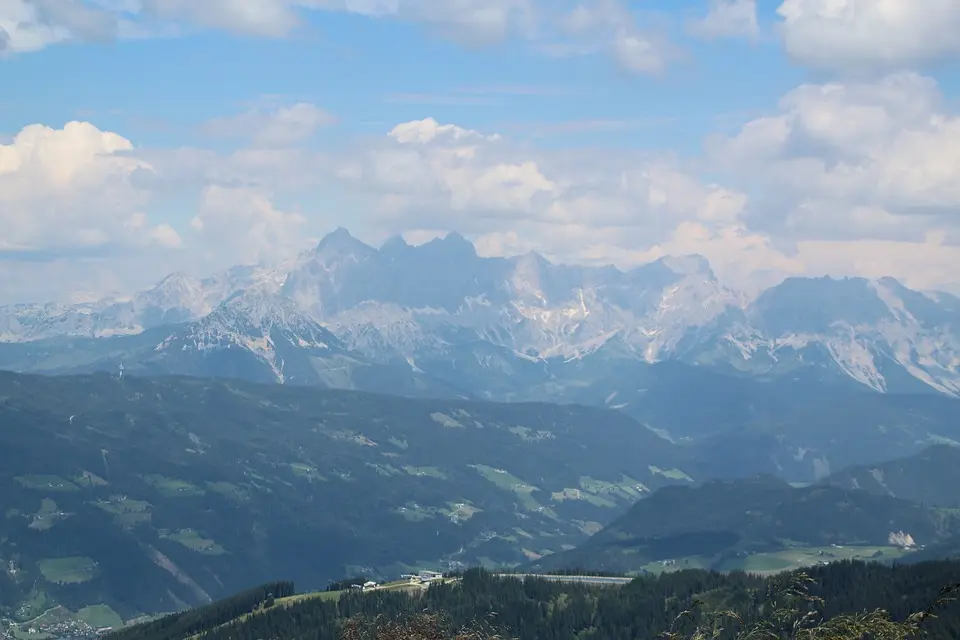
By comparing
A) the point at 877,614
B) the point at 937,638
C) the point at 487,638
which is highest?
the point at 877,614

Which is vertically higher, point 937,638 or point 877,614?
point 877,614

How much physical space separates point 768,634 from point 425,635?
1534cm

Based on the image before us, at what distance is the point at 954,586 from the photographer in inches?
1676

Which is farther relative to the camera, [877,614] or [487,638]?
[487,638]

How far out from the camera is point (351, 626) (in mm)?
55469

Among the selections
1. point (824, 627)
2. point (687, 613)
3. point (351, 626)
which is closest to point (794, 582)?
point (824, 627)

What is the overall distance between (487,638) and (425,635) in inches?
111

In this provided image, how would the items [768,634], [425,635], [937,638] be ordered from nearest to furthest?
1. [768,634]
2. [425,635]
3. [937,638]

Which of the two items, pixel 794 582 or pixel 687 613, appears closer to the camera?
pixel 687 613

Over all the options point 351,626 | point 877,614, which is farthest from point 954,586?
point 351,626

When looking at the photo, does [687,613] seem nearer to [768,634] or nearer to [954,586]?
[768,634]

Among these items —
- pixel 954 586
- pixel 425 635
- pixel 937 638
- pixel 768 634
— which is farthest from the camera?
pixel 937 638

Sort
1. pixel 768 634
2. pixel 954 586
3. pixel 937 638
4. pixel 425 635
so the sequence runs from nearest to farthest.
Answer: pixel 954 586 < pixel 768 634 < pixel 425 635 < pixel 937 638

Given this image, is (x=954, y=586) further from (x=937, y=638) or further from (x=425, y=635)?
(x=937, y=638)
